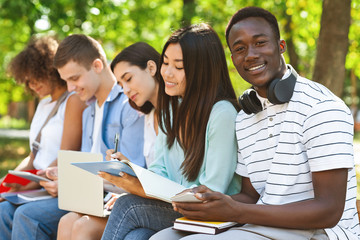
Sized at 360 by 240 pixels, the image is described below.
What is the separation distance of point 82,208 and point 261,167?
140 centimetres

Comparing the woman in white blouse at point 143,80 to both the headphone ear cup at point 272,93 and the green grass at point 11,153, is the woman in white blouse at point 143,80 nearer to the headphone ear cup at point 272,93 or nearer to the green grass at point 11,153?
the headphone ear cup at point 272,93

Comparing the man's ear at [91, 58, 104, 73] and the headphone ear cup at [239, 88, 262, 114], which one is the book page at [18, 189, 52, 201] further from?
the headphone ear cup at [239, 88, 262, 114]

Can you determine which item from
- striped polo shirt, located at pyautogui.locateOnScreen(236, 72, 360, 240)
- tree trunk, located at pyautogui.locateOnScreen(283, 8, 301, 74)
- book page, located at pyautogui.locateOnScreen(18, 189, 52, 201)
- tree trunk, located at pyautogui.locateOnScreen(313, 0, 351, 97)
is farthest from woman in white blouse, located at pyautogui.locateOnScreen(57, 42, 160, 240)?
tree trunk, located at pyautogui.locateOnScreen(283, 8, 301, 74)

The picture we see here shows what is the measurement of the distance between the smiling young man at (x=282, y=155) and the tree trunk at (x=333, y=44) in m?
2.62

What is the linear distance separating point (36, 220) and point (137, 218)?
1.15 m

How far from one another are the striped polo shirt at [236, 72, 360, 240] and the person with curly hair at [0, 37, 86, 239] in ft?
6.35

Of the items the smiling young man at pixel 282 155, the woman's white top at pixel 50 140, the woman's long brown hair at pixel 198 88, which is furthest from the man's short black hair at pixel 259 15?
the woman's white top at pixel 50 140

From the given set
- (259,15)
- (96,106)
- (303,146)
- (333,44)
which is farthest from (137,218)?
(333,44)

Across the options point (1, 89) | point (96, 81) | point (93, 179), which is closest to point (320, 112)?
point (93, 179)

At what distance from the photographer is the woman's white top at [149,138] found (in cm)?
355

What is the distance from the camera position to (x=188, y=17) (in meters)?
8.53

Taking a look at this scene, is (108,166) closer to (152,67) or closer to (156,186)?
(156,186)

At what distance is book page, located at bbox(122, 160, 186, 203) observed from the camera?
236 centimetres

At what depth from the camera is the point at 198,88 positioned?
2891 millimetres
